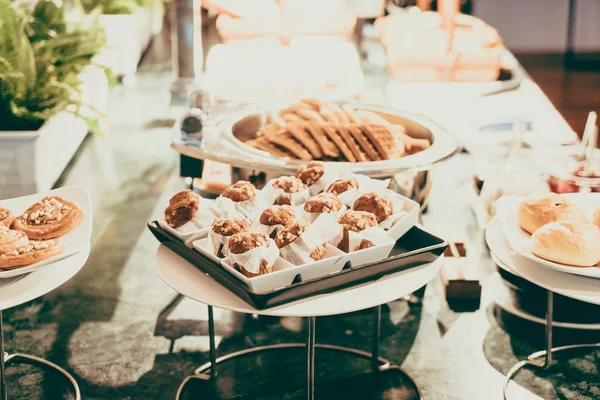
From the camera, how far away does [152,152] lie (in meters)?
4.95

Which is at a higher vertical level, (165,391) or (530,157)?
(530,157)

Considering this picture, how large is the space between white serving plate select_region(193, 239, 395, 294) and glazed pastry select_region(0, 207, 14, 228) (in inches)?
22.4

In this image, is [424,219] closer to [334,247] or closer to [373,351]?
[373,351]

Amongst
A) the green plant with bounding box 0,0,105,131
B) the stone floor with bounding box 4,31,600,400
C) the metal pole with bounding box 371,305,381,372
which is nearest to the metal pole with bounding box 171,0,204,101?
the green plant with bounding box 0,0,105,131

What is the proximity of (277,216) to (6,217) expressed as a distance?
2.59ft

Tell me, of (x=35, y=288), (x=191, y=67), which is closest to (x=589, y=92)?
(x=191, y=67)

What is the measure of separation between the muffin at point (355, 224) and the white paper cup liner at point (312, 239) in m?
0.02

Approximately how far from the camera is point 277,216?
2143 mm

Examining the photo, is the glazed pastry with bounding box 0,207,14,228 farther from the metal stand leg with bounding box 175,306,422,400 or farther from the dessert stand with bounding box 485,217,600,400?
the dessert stand with bounding box 485,217,600,400

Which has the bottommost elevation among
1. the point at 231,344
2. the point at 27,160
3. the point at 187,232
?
the point at 231,344

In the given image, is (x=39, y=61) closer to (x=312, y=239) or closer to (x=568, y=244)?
(x=312, y=239)

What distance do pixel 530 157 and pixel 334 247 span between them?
257 cm

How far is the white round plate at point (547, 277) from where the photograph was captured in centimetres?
200

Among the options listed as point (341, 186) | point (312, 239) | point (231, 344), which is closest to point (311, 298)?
point (312, 239)
